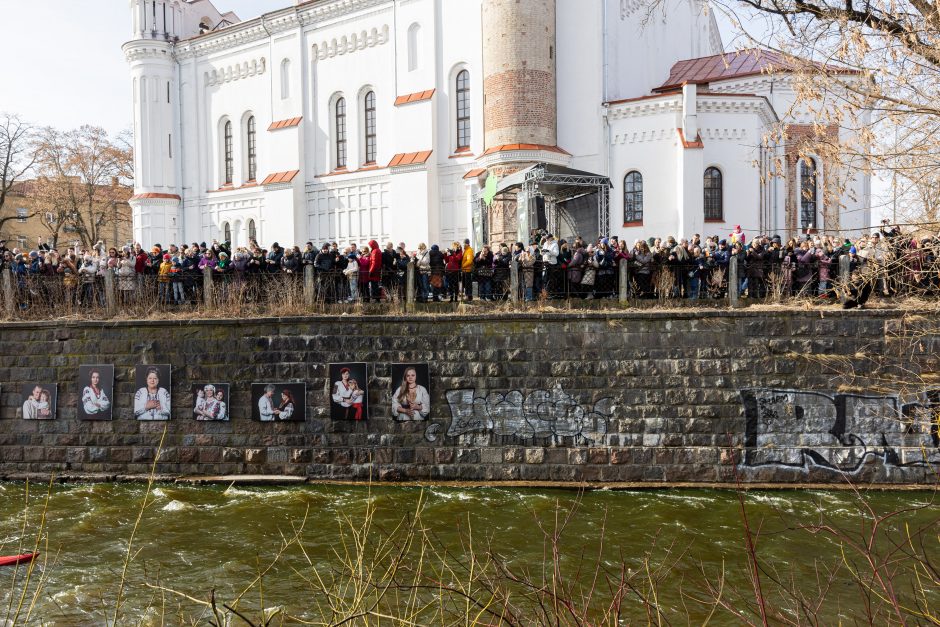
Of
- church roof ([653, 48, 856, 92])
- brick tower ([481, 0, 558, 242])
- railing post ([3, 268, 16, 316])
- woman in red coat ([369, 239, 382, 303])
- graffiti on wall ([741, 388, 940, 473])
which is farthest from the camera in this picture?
church roof ([653, 48, 856, 92])

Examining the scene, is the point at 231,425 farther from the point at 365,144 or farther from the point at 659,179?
the point at 365,144

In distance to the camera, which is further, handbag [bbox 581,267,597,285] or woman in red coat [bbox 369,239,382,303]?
woman in red coat [bbox 369,239,382,303]

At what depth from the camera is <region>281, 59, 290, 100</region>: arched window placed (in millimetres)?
38062

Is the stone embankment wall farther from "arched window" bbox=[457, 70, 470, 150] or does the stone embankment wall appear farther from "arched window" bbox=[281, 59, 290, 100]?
"arched window" bbox=[281, 59, 290, 100]

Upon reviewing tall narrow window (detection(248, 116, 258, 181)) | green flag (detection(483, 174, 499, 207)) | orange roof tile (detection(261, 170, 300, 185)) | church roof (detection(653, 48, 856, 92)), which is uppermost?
church roof (detection(653, 48, 856, 92))

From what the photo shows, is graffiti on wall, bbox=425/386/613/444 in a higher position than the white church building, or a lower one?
lower

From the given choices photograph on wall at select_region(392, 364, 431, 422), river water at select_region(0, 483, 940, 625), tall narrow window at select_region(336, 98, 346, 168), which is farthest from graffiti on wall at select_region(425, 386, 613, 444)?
tall narrow window at select_region(336, 98, 346, 168)

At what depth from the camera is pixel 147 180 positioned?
4178 centimetres

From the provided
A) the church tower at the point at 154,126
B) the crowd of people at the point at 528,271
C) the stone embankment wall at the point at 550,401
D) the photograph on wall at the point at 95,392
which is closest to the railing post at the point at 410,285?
the crowd of people at the point at 528,271

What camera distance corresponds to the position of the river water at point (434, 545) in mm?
9820

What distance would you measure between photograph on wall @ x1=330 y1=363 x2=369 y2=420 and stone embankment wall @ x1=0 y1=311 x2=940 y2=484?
0.56ft

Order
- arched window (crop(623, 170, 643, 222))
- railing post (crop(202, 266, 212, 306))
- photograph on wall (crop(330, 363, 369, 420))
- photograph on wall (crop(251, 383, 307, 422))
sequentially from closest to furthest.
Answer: photograph on wall (crop(330, 363, 369, 420)) < photograph on wall (crop(251, 383, 307, 422)) < railing post (crop(202, 266, 212, 306)) < arched window (crop(623, 170, 643, 222))

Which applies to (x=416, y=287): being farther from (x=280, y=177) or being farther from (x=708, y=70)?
(x=708, y=70)

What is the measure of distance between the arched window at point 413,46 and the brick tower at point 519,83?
16.5 ft
